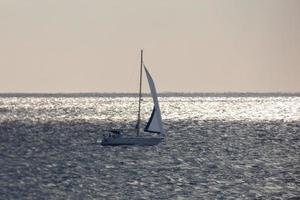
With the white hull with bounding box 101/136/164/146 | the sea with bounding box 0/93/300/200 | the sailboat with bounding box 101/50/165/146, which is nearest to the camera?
the sea with bounding box 0/93/300/200

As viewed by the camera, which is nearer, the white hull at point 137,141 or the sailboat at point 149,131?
the sailboat at point 149,131

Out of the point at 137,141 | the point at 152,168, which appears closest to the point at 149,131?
the point at 137,141

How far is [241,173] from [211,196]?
1870 centimetres

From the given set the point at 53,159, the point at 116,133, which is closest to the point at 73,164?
the point at 53,159

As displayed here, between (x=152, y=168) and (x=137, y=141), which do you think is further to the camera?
(x=137, y=141)

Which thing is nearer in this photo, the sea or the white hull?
the sea

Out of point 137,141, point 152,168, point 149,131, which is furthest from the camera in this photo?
point 137,141

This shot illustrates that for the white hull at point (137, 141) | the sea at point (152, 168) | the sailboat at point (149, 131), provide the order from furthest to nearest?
the white hull at point (137, 141), the sailboat at point (149, 131), the sea at point (152, 168)

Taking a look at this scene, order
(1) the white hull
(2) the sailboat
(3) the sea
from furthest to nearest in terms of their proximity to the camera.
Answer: (1) the white hull, (2) the sailboat, (3) the sea

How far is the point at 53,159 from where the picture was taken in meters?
110

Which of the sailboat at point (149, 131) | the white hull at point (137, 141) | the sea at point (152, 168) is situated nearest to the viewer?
Answer: the sea at point (152, 168)

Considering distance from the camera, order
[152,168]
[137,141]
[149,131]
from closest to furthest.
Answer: [152,168] < [149,131] < [137,141]

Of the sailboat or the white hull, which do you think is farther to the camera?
the white hull

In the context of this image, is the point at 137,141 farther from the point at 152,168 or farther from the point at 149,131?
the point at 152,168
